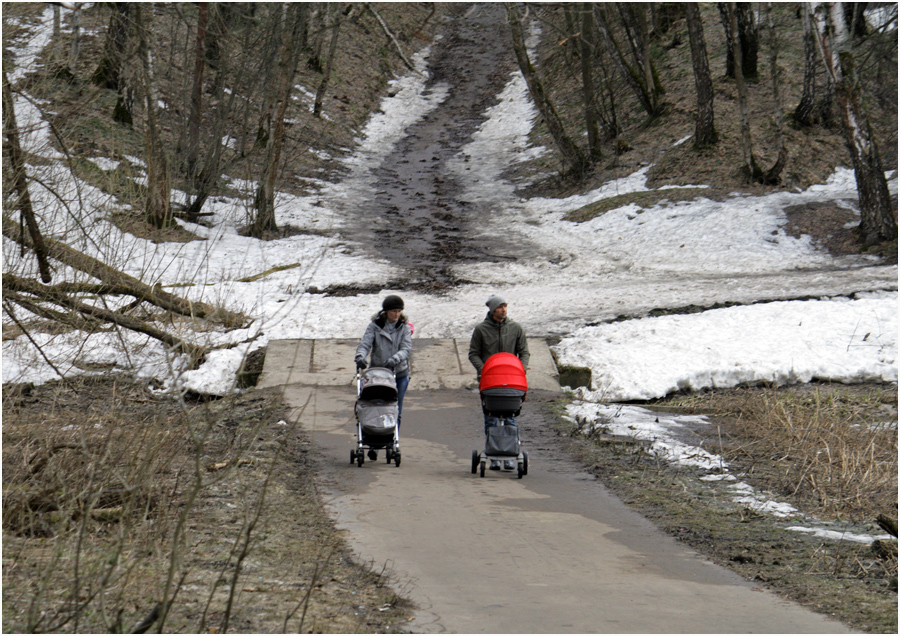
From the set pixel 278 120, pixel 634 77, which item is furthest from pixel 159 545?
pixel 634 77

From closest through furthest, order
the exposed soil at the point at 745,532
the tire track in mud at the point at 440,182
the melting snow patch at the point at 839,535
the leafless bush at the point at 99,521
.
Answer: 1. the leafless bush at the point at 99,521
2. the exposed soil at the point at 745,532
3. the melting snow patch at the point at 839,535
4. the tire track in mud at the point at 440,182

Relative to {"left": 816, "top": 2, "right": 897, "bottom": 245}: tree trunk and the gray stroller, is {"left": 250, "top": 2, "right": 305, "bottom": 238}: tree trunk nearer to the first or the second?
{"left": 816, "top": 2, "right": 897, "bottom": 245}: tree trunk

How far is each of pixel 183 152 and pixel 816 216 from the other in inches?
678

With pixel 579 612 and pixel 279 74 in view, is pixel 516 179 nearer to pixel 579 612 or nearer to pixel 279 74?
pixel 279 74

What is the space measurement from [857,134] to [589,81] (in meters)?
9.78

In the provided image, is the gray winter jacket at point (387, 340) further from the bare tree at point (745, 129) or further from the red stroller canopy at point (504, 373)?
the bare tree at point (745, 129)

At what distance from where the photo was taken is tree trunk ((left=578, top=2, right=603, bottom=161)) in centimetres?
2545

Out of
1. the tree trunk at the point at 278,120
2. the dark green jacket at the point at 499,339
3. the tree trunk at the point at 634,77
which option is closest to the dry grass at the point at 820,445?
the dark green jacket at the point at 499,339

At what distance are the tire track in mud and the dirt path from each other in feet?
22.3

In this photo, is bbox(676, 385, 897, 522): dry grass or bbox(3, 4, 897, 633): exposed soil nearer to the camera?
bbox(3, 4, 897, 633): exposed soil

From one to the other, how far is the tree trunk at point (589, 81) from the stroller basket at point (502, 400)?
18226mm

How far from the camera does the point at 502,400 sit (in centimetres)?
877

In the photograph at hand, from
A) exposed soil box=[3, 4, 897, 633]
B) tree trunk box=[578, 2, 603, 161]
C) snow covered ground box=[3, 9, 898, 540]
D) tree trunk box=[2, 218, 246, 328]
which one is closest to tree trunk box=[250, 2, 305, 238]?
snow covered ground box=[3, 9, 898, 540]

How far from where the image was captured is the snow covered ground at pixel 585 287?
1259 centimetres
